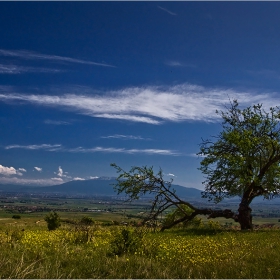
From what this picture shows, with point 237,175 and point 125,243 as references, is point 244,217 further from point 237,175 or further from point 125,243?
point 125,243

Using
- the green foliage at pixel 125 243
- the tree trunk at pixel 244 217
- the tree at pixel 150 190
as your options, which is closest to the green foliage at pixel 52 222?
the tree at pixel 150 190

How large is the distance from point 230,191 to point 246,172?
229cm

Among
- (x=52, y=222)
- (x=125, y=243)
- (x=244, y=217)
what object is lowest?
(x=52, y=222)

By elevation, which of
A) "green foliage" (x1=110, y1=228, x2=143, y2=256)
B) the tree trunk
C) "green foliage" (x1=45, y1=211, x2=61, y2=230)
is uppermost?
"green foliage" (x1=110, y1=228, x2=143, y2=256)

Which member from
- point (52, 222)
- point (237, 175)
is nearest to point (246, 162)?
point (237, 175)

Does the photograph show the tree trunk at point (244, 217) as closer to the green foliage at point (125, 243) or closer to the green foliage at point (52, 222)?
the green foliage at point (52, 222)

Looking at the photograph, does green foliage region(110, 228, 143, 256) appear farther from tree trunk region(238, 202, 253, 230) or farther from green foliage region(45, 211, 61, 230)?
tree trunk region(238, 202, 253, 230)

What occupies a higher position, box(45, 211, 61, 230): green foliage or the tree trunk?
the tree trunk

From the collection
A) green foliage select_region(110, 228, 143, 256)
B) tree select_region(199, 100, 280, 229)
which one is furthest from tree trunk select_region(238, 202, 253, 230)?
green foliage select_region(110, 228, 143, 256)

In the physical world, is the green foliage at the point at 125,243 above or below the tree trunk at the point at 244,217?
above

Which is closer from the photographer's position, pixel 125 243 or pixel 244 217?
pixel 125 243

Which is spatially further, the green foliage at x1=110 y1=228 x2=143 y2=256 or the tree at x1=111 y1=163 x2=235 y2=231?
the tree at x1=111 y1=163 x2=235 y2=231

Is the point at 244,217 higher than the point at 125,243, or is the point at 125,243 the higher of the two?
the point at 125,243

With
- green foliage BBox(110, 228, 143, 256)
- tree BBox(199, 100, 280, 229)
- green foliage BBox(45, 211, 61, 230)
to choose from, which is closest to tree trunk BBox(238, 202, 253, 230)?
tree BBox(199, 100, 280, 229)
